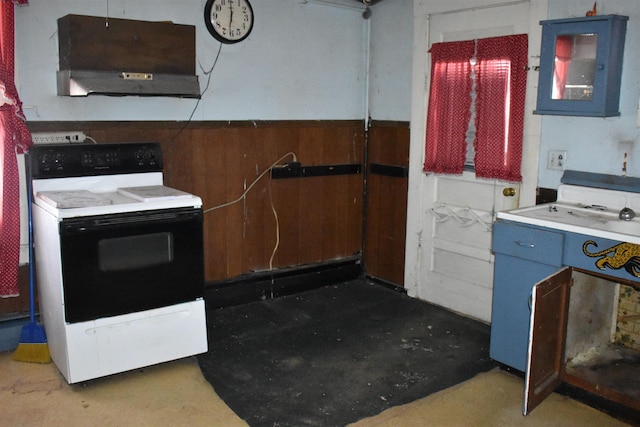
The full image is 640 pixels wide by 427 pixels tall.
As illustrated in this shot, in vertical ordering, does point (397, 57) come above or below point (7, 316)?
above

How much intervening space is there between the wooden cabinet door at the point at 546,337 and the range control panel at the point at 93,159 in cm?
229

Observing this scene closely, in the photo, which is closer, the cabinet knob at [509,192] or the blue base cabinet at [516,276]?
the blue base cabinet at [516,276]

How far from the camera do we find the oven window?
298cm

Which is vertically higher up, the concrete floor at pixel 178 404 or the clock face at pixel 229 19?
the clock face at pixel 229 19

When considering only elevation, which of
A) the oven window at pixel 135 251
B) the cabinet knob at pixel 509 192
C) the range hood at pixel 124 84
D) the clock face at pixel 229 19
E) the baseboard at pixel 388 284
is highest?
the clock face at pixel 229 19

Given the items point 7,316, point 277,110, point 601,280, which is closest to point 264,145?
point 277,110

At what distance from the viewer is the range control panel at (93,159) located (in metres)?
3.25

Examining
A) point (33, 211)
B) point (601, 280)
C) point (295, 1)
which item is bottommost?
point (601, 280)

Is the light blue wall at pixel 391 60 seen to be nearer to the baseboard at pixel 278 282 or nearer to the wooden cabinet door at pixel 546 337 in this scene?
the baseboard at pixel 278 282

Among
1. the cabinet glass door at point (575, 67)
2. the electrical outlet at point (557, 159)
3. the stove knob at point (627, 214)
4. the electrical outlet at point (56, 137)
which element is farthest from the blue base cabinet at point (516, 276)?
the electrical outlet at point (56, 137)

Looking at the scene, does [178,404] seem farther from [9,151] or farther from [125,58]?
[125,58]

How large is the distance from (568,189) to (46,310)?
293cm

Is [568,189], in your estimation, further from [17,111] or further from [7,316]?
[7,316]

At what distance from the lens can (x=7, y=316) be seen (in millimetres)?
3424
